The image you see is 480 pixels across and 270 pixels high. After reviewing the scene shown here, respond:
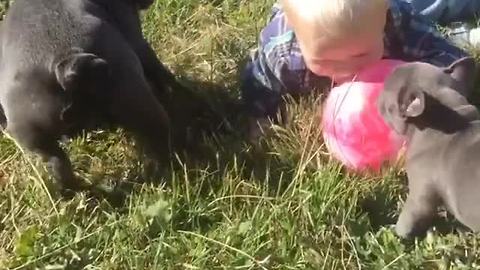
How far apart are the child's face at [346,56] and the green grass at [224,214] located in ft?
0.61

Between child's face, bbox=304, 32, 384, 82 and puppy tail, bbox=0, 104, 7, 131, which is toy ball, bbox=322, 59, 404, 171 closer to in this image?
child's face, bbox=304, 32, 384, 82

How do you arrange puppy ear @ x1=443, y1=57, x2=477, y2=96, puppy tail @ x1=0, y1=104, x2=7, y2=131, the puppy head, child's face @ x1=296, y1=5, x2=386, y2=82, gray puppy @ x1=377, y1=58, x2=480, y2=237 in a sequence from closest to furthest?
gray puppy @ x1=377, y1=58, x2=480, y2=237
the puppy head
puppy ear @ x1=443, y1=57, x2=477, y2=96
child's face @ x1=296, y1=5, x2=386, y2=82
puppy tail @ x1=0, y1=104, x2=7, y2=131

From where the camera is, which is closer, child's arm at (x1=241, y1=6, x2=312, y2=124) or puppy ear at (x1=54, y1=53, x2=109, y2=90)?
puppy ear at (x1=54, y1=53, x2=109, y2=90)

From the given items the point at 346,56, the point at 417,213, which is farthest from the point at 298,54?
the point at 417,213

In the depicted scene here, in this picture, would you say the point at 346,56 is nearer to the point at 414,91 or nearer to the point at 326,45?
the point at 326,45

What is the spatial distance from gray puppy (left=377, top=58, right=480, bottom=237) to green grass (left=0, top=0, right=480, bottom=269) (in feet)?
0.40

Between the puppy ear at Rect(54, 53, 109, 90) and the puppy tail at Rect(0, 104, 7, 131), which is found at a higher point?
the puppy ear at Rect(54, 53, 109, 90)

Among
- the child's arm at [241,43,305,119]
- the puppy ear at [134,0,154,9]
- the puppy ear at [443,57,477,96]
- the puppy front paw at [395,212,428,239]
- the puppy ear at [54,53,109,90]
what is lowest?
the puppy front paw at [395,212,428,239]

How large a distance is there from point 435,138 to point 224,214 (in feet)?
2.44

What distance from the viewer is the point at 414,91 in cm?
300

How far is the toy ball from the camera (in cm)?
328

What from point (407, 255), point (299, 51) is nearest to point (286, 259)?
point (407, 255)

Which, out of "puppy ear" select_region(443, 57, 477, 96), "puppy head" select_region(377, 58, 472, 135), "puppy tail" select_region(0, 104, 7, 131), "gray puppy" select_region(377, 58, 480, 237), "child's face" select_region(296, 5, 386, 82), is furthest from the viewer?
"puppy tail" select_region(0, 104, 7, 131)

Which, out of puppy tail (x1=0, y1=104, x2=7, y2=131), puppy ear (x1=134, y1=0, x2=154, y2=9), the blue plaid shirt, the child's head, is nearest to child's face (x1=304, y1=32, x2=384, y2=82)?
the child's head
